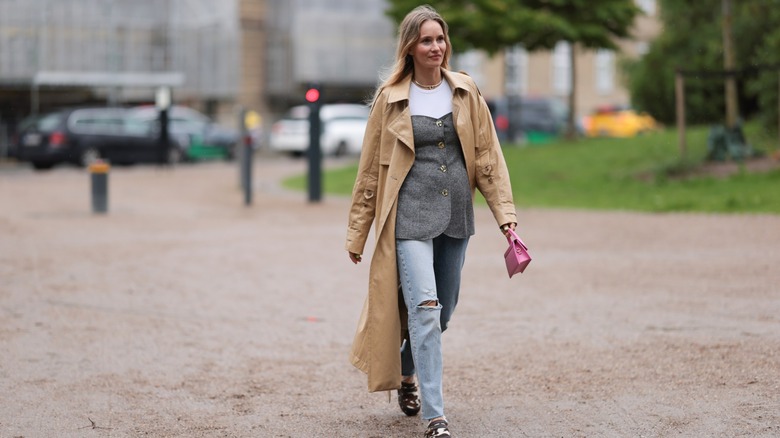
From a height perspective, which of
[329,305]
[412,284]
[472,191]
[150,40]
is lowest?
[329,305]

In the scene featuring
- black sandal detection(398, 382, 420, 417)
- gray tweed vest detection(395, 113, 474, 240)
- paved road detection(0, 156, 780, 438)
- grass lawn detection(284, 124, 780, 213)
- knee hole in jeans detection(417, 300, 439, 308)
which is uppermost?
gray tweed vest detection(395, 113, 474, 240)

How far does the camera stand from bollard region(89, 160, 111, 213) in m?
17.5

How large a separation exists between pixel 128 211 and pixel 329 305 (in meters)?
9.41

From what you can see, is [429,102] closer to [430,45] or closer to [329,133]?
[430,45]

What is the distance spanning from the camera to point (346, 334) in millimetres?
8344

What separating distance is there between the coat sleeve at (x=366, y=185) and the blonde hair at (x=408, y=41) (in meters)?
0.12

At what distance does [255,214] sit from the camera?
17.9 metres

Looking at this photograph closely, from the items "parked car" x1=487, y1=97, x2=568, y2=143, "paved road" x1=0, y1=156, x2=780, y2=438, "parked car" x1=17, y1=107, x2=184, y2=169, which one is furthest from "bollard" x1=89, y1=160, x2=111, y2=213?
"parked car" x1=487, y1=97, x2=568, y2=143

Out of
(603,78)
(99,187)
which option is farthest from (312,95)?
(603,78)

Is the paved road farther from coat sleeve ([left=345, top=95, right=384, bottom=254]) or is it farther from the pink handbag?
coat sleeve ([left=345, top=95, right=384, bottom=254])

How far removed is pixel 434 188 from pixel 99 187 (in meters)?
12.9

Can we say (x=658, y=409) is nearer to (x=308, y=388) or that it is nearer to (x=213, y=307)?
(x=308, y=388)

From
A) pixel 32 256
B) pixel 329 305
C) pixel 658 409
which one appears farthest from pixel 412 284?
pixel 32 256

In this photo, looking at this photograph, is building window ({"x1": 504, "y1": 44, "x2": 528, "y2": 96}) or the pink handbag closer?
the pink handbag
